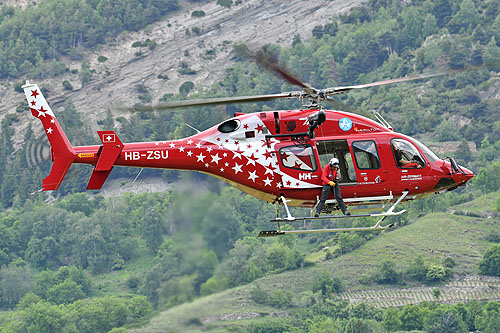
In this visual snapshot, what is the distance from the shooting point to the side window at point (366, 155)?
3388cm

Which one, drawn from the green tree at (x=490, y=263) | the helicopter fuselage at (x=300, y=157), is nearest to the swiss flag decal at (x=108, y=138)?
the helicopter fuselage at (x=300, y=157)

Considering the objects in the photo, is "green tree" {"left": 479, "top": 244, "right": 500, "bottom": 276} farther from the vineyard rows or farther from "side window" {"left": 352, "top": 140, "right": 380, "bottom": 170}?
"side window" {"left": 352, "top": 140, "right": 380, "bottom": 170}

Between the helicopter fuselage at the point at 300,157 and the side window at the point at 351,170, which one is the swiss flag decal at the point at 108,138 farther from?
the side window at the point at 351,170

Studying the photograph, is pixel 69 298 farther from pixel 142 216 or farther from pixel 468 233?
pixel 468 233

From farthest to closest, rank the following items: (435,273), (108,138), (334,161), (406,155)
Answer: (435,273) < (108,138) < (406,155) < (334,161)

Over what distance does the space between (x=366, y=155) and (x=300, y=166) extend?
2.00 metres

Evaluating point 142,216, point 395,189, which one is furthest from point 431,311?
point 395,189

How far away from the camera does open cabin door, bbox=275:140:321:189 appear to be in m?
33.7

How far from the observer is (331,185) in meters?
33.2

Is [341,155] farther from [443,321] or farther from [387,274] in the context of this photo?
[387,274]

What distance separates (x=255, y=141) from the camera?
112 feet

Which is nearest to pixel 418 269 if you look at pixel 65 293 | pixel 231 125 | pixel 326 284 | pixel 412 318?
pixel 412 318

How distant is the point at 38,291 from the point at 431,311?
5420cm

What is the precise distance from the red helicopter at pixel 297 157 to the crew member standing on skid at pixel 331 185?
0.31 meters
